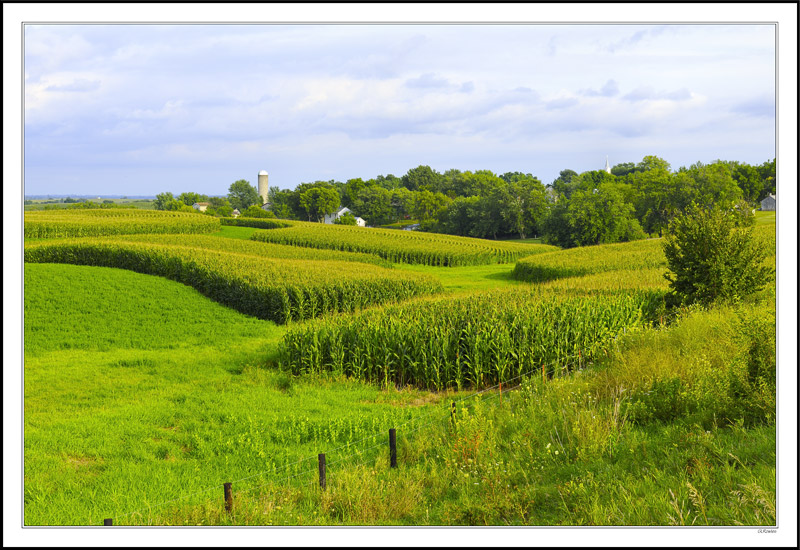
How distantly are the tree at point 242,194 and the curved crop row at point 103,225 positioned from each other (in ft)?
286

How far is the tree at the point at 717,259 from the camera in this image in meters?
15.7

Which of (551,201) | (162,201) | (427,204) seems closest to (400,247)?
(551,201)

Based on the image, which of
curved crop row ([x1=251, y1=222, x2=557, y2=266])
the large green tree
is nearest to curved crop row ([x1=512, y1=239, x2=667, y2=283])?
curved crop row ([x1=251, y1=222, x2=557, y2=266])

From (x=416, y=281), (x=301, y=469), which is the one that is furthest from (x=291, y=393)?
(x=416, y=281)

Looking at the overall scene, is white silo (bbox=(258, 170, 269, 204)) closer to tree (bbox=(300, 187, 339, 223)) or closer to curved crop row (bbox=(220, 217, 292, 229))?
tree (bbox=(300, 187, 339, 223))

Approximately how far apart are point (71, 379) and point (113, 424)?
4.37 metres

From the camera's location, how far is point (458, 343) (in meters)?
12.7

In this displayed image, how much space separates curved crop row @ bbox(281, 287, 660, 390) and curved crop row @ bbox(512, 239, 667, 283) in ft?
54.3

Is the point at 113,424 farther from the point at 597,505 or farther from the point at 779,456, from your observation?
the point at 779,456

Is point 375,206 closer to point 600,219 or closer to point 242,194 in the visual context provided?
point 600,219

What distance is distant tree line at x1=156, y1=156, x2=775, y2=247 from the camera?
65625 mm

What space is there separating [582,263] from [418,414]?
2560 cm

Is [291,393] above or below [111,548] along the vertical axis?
below

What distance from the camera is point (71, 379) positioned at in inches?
520
